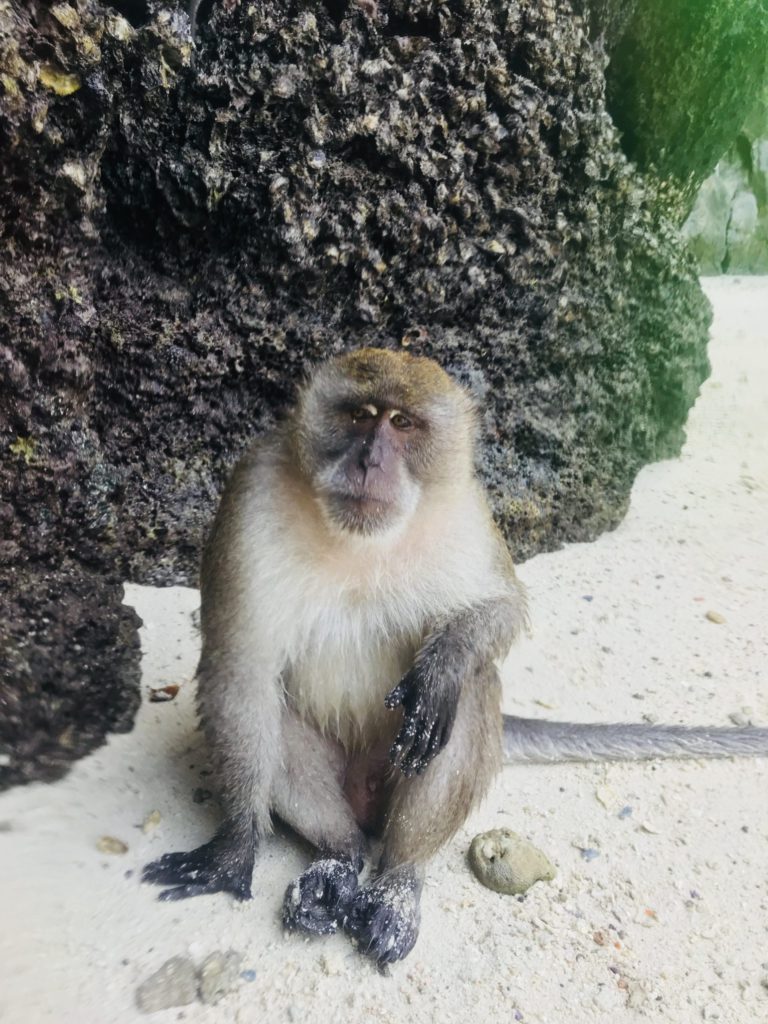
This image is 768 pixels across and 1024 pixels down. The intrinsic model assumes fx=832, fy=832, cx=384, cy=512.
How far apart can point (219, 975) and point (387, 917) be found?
1.46 feet

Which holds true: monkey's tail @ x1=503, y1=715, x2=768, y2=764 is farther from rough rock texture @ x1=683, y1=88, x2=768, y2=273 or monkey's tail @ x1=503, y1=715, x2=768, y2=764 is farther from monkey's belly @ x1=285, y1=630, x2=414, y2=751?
rough rock texture @ x1=683, y1=88, x2=768, y2=273

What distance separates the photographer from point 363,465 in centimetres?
206

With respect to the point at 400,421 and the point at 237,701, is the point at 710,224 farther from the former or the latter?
the point at 237,701

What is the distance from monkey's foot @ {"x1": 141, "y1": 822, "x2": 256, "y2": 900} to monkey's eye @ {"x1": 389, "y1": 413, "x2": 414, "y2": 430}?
3.88 ft

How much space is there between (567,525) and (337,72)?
228 cm

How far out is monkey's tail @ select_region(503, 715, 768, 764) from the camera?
112 inches

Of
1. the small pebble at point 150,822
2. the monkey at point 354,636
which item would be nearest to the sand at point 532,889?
the small pebble at point 150,822

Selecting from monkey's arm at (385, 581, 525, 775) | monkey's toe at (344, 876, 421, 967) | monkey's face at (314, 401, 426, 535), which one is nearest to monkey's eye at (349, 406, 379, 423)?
monkey's face at (314, 401, 426, 535)

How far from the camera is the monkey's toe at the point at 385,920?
209 cm

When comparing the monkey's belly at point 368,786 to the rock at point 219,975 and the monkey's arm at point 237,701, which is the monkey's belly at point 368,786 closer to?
the monkey's arm at point 237,701

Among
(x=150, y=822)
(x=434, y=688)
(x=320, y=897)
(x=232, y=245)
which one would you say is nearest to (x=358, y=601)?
(x=434, y=688)

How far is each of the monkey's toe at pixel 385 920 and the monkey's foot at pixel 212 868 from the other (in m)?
0.31

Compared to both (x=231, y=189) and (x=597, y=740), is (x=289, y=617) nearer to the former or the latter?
(x=597, y=740)

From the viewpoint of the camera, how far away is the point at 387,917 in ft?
7.01
